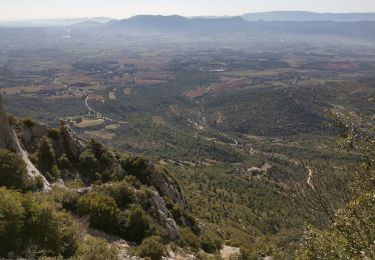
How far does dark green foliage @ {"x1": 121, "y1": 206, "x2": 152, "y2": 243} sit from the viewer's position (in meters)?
23.3

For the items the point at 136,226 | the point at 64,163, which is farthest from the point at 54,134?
the point at 136,226

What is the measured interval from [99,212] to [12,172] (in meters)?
4.98

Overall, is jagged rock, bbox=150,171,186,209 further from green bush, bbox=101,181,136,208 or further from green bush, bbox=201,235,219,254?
green bush, bbox=101,181,136,208

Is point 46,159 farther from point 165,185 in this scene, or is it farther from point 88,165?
point 165,185

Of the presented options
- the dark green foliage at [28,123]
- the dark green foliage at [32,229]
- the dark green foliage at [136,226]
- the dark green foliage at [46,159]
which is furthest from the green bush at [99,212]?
the dark green foliage at [28,123]

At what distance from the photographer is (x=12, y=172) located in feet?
72.1

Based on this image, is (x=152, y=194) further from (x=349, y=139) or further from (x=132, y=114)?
(x=132, y=114)

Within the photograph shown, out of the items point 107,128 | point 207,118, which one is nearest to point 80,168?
point 107,128

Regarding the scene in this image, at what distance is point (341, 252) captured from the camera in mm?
12758

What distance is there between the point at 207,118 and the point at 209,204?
138788 millimetres

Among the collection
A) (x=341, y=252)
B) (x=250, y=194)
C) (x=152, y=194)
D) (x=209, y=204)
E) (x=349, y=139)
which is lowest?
(x=250, y=194)

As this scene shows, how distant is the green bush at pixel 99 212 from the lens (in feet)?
74.3

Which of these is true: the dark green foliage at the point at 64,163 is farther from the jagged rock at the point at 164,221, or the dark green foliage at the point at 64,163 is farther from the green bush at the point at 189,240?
the green bush at the point at 189,240

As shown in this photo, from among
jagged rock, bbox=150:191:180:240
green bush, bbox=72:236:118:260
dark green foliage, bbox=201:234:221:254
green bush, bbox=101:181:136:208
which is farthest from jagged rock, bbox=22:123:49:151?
green bush, bbox=72:236:118:260
